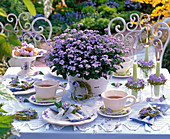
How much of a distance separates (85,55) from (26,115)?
0.48 meters

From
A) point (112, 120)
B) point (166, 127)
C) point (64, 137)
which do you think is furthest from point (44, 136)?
point (166, 127)

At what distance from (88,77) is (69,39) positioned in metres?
0.29

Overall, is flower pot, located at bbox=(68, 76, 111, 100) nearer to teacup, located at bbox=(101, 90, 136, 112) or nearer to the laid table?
teacup, located at bbox=(101, 90, 136, 112)

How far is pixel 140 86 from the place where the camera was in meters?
1.81

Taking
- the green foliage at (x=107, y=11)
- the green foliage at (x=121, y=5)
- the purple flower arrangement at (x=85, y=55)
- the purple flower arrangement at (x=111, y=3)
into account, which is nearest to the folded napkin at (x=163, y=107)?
the purple flower arrangement at (x=85, y=55)

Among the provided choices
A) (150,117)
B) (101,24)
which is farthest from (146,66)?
(101,24)

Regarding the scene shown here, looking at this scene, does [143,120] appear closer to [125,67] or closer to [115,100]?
[115,100]

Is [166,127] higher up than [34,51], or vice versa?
[34,51]

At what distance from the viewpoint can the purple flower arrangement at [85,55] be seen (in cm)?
173

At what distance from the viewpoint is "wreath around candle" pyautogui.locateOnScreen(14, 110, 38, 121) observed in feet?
5.21

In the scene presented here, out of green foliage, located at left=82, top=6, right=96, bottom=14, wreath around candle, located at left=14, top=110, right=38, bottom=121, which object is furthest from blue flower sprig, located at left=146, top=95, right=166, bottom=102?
green foliage, located at left=82, top=6, right=96, bottom=14

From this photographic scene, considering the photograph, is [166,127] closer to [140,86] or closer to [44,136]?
[140,86]

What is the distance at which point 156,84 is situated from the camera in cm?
181

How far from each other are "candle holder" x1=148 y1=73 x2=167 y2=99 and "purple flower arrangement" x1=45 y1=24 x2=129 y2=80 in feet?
0.75
